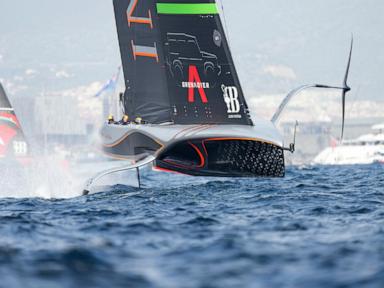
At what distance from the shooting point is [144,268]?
31.5ft

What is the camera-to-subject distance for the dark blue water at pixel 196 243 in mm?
9188

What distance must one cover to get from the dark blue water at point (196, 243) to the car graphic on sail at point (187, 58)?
16.0ft

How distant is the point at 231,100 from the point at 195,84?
90 centimetres

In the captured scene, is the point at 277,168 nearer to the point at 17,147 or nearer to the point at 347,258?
the point at 347,258

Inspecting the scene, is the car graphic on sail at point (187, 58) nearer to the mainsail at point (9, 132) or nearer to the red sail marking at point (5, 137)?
the mainsail at point (9, 132)

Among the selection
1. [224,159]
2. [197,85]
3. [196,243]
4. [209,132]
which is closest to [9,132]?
[224,159]

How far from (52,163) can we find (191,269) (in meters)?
19.8

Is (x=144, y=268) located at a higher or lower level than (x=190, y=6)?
lower

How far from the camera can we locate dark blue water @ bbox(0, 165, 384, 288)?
9188 mm

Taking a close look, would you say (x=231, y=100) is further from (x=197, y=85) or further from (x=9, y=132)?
(x=9, y=132)

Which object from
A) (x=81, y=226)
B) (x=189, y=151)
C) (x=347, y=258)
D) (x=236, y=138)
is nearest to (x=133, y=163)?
(x=189, y=151)

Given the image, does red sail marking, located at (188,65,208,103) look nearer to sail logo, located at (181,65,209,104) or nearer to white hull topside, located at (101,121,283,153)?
sail logo, located at (181,65,209,104)

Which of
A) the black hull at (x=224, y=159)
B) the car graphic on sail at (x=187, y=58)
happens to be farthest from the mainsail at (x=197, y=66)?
the black hull at (x=224, y=159)

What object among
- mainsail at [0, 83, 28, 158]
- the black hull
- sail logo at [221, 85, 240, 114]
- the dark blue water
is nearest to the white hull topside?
the black hull
